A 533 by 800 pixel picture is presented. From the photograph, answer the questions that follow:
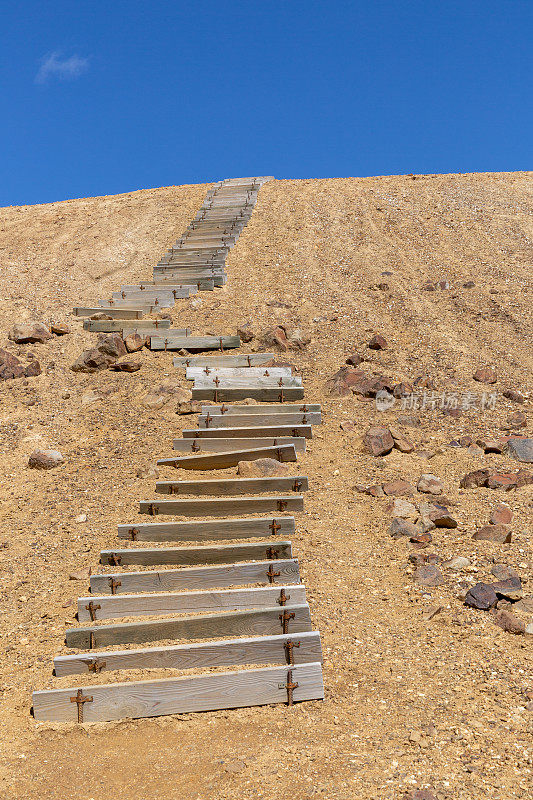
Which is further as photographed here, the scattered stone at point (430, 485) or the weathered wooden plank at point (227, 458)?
the weathered wooden plank at point (227, 458)

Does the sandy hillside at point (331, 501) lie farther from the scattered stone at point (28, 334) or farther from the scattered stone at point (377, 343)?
the scattered stone at point (28, 334)

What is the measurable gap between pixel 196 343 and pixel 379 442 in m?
5.08

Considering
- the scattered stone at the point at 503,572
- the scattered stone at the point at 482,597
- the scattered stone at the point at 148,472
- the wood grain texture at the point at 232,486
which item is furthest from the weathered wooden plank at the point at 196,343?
the scattered stone at the point at 482,597

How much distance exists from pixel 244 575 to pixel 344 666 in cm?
151

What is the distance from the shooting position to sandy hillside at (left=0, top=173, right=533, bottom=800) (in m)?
5.08

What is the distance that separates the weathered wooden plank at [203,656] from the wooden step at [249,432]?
4725mm

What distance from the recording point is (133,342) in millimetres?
13438

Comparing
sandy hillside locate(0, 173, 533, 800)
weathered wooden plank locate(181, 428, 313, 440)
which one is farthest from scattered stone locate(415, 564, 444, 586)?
weathered wooden plank locate(181, 428, 313, 440)

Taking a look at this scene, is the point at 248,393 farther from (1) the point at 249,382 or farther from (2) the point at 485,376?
(2) the point at 485,376

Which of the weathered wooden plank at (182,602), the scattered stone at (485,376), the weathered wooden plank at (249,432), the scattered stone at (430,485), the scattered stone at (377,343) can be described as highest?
the scattered stone at (377,343)

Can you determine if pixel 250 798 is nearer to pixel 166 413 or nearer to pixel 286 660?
pixel 286 660

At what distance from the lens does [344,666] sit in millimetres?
6156

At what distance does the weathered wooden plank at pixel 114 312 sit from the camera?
15.0 meters

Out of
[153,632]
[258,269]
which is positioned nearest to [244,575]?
[153,632]
